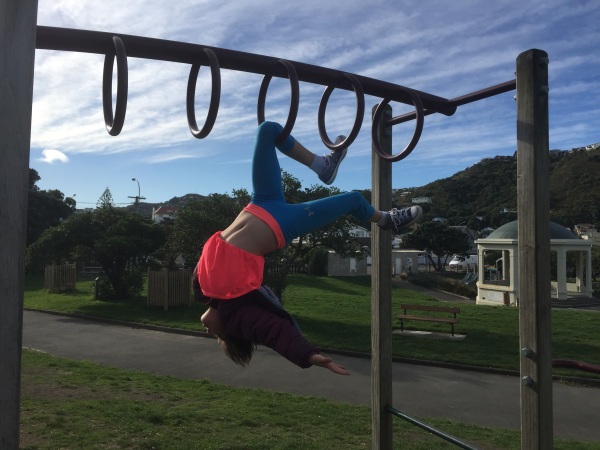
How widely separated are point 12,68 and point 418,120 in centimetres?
184

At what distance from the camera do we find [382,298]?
13.1 ft

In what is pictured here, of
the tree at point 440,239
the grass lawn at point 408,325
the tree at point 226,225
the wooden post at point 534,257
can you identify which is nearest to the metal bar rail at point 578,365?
the wooden post at point 534,257

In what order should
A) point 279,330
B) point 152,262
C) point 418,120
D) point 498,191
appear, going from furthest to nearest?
point 498,191 → point 152,262 → point 418,120 → point 279,330

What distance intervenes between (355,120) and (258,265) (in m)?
0.97

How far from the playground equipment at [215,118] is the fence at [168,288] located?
14.3 m

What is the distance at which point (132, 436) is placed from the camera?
5.50 m

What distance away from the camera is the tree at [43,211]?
121 feet

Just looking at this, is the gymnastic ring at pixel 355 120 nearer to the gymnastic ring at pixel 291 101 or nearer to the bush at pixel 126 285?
the gymnastic ring at pixel 291 101

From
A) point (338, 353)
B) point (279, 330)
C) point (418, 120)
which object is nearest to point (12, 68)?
point (279, 330)

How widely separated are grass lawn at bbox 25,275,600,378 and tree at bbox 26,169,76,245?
16921mm

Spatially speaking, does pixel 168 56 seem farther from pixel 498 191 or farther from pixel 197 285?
pixel 498 191

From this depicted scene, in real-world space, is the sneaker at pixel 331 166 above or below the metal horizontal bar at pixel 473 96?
below

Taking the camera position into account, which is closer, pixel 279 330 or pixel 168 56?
pixel 279 330

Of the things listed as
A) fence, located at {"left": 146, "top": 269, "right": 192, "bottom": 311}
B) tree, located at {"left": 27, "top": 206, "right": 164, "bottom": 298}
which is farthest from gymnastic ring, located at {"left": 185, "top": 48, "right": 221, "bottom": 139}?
tree, located at {"left": 27, "top": 206, "right": 164, "bottom": 298}
